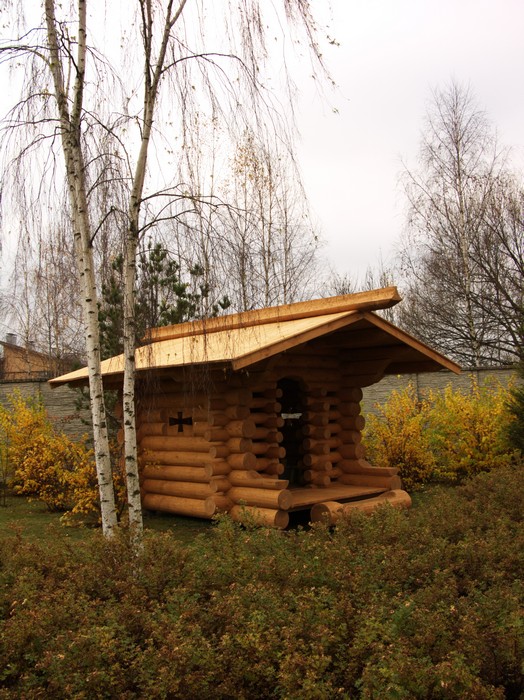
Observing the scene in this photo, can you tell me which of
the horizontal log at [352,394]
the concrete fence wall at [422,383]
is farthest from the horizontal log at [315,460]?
the concrete fence wall at [422,383]

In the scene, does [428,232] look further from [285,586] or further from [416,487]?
[285,586]

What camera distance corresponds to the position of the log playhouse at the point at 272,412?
9.17m

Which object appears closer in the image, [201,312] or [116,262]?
[201,312]

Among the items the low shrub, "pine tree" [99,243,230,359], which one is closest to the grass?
"pine tree" [99,243,230,359]

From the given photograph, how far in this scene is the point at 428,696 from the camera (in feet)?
11.8

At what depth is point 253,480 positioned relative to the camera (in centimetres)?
958

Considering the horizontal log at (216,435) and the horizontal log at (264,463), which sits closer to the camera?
the horizontal log at (216,435)

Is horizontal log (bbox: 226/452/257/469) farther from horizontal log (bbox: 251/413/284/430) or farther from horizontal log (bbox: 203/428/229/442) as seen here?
horizontal log (bbox: 251/413/284/430)

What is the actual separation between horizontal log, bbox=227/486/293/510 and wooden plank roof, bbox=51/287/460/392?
1860mm

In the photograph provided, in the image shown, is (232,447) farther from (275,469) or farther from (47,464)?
(47,464)

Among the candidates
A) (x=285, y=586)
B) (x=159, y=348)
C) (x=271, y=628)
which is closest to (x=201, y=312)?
(x=285, y=586)

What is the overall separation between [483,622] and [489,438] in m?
9.63

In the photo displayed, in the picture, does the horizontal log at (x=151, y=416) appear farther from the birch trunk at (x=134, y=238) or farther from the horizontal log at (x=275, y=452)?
the birch trunk at (x=134, y=238)

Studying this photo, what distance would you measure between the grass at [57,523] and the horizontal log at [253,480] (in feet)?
2.38
